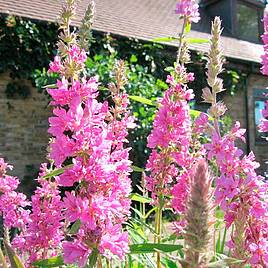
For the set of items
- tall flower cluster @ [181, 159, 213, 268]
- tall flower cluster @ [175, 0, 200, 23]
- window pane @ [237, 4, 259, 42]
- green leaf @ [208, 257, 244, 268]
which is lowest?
green leaf @ [208, 257, 244, 268]

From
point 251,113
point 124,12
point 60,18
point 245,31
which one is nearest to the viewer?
point 60,18

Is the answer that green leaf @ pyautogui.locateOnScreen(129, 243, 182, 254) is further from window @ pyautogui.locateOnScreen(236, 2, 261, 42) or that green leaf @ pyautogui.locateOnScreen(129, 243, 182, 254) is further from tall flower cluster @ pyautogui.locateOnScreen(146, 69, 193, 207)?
window @ pyautogui.locateOnScreen(236, 2, 261, 42)

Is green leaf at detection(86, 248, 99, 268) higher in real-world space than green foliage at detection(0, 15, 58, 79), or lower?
lower

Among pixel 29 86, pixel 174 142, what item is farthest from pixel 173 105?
pixel 29 86

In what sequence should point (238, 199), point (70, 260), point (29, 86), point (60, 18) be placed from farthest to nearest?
point (29, 86) < point (60, 18) < point (238, 199) < point (70, 260)

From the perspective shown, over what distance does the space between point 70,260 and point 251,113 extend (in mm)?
13008

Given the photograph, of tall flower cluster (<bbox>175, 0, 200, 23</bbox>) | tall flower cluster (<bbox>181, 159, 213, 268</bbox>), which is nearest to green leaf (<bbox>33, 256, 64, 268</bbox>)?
tall flower cluster (<bbox>181, 159, 213, 268</bbox>)

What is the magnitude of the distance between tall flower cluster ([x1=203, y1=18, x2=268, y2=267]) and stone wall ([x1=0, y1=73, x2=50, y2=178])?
7.46 meters

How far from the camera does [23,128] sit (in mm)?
9188

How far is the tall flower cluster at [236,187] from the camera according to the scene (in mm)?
1317

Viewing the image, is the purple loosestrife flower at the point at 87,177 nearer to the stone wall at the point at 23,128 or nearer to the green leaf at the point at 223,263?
the green leaf at the point at 223,263

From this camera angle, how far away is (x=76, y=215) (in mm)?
1246

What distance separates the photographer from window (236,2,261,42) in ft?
50.0

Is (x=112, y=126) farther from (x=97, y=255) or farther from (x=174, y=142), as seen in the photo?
(x=97, y=255)
